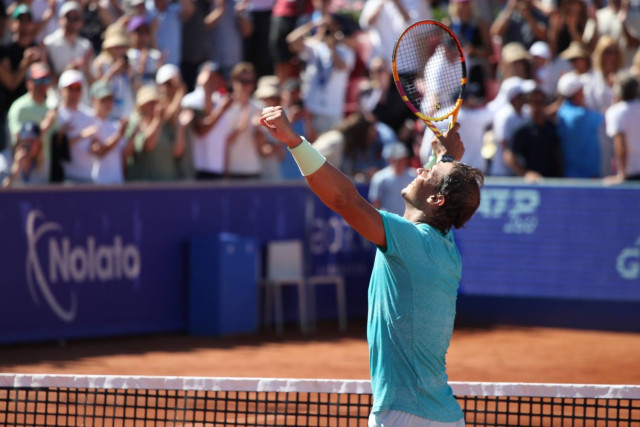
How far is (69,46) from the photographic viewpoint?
11.3 meters

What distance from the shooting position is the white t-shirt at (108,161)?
10320 mm

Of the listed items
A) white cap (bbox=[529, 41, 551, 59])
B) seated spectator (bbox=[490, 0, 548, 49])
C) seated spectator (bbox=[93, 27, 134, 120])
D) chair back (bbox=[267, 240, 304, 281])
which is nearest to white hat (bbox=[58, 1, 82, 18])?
seated spectator (bbox=[93, 27, 134, 120])

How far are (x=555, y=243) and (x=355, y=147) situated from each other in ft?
7.93

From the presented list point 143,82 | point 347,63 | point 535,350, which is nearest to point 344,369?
point 535,350

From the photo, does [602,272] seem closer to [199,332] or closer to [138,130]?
[199,332]

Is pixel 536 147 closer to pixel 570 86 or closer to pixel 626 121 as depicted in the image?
pixel 570 86

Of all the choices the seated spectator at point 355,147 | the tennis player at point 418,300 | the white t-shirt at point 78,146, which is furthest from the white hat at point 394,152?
the tennis player at point 418,300

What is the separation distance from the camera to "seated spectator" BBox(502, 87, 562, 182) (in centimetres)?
1148

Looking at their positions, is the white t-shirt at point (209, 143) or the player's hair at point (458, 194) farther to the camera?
the white t-shirt at point (209, 143)

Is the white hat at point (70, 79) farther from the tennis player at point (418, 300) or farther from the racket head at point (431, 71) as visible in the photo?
the tennis player at point (418, 300)

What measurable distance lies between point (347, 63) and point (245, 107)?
83.6 inches

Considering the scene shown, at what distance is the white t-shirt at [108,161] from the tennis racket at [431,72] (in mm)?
2763

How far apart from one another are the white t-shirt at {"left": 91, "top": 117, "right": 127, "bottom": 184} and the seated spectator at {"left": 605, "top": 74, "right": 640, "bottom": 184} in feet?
15.9

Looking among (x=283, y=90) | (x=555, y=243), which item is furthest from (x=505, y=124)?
(x=283, y=90)
